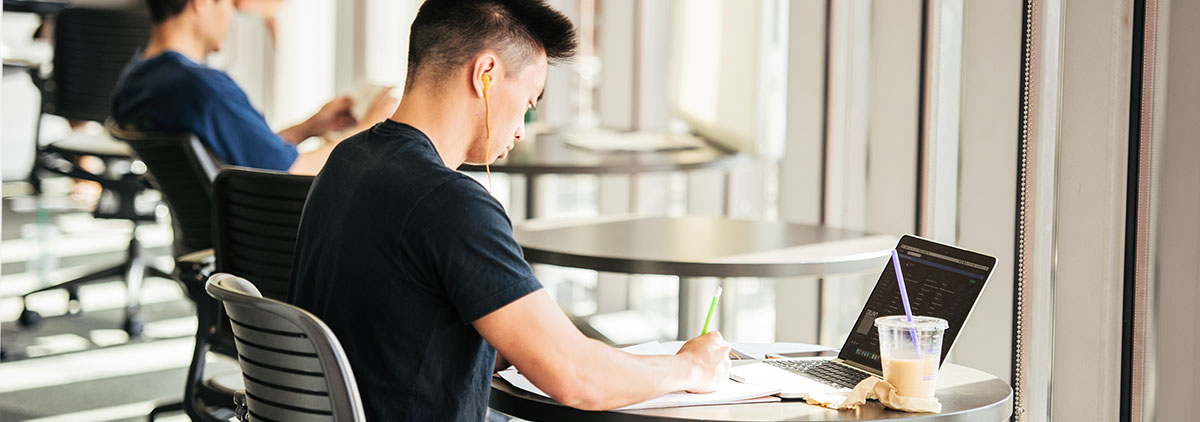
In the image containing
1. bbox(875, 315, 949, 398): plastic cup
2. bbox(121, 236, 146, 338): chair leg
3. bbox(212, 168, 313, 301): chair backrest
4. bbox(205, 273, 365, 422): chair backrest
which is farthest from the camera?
bbox(121, 236, 146, 338): chair leg

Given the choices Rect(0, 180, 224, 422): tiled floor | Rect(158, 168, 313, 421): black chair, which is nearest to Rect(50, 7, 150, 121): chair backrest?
Rect(0, 180, 224, 422): tiled floor

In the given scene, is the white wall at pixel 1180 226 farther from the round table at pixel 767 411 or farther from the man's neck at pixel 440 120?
the man's neck at pixel 440 120

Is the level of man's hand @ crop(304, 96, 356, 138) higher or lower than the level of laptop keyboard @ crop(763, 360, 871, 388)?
higher

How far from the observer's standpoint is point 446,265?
4.70ft

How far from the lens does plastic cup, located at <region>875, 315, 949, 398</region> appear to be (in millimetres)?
1511

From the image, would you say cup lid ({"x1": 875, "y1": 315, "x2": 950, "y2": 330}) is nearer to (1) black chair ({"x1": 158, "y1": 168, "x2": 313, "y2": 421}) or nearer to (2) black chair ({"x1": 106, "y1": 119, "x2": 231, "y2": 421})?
(1) black chair ({"x1": 158, "y1": 168, "x2": 313, "y2": 421})

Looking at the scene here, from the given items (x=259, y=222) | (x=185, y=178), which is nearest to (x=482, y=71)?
(x=259, y=222)

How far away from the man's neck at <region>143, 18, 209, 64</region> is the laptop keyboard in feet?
7.59

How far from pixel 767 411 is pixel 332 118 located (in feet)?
7.71

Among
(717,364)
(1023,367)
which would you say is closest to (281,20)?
(1023,367)

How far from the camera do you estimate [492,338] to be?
145 cm

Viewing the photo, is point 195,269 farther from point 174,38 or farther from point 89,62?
point 89,62

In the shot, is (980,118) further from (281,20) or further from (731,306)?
(281,20)

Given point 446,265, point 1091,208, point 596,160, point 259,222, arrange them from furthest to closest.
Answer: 1. point 596,160
2. point 259,222
3. point 1091,208
4. point 446,265
